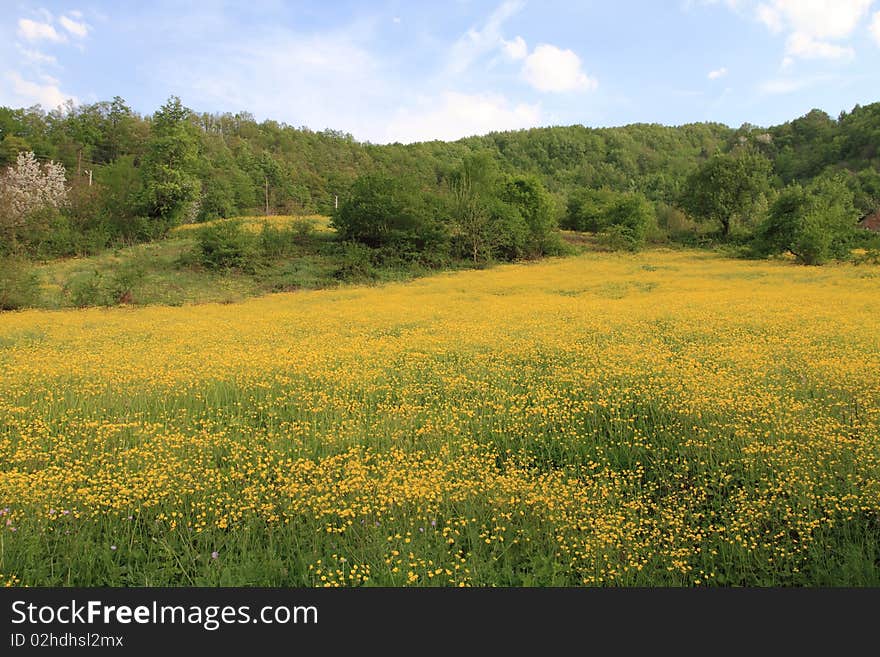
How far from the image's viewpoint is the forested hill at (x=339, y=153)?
50625mm

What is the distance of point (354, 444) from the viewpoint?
249 inches

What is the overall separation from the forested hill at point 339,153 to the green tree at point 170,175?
0.57ft

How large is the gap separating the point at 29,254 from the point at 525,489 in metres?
40.9

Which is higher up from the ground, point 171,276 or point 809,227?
point 809,227

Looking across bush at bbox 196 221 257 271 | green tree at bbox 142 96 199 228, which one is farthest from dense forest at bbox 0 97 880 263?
bush at bbox 196 221 257 271

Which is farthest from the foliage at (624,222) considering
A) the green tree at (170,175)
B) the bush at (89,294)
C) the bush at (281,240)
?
the bush at (89,294)

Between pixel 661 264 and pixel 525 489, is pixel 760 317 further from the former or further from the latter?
pixel 661 264

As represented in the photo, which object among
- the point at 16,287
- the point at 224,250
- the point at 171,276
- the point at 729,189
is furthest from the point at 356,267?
the point at 729,189

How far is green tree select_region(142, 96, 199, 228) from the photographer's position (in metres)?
40.4

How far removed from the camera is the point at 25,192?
147ft

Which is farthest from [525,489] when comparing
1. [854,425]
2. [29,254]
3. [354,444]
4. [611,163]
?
[611,163]

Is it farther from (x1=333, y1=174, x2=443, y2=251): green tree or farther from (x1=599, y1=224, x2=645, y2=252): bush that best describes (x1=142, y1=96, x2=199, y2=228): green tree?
(x1=599, y1=224, x2=645, y2=252): bush

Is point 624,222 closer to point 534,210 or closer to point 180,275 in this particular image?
point 534,210

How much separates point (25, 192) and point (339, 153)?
51324 mm
